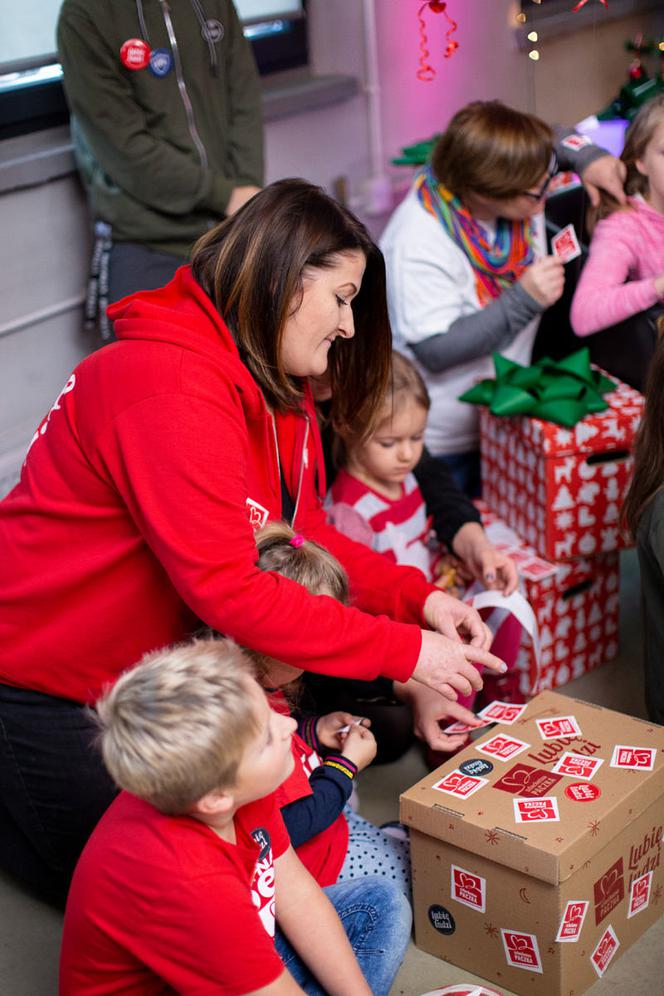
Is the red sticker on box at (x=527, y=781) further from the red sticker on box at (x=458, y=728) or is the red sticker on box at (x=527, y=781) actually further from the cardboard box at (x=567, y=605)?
the cardboard box at (x=567, y=605)

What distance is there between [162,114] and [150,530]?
1.52 m

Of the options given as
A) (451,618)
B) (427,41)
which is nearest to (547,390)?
(451,618)

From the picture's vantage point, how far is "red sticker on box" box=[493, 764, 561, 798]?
64.3 inches

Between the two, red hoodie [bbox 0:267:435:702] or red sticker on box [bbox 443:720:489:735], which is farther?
red sticker on box [bbox 443:720:489:735]

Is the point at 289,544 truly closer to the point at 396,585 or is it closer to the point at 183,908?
the point at 396,585

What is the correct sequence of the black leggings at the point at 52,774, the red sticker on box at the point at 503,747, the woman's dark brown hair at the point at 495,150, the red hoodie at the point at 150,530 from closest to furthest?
the red hoodie at the point at 150,530
the black leggings at the point at 52,774
the red sticker on box at the point at 503,747
the woman's dark brown hair at the point at 495,150

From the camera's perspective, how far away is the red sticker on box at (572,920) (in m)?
1.55

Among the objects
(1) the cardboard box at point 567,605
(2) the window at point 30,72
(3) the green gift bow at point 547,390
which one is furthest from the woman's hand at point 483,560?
(2) the window at point 30,72

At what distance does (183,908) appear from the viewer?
1.23 meters

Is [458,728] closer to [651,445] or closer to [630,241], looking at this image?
[651,445]

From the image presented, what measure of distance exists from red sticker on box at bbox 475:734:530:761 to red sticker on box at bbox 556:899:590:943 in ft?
0.78

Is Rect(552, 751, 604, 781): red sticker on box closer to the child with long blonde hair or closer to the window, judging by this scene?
the child with long blonde hair

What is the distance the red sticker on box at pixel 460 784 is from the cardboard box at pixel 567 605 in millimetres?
676

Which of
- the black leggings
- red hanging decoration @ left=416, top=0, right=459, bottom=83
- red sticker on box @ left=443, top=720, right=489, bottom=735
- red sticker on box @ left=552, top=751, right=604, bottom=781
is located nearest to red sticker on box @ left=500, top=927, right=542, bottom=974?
red sticker on box @ left=552, top=751, right=604, bottom=781
